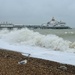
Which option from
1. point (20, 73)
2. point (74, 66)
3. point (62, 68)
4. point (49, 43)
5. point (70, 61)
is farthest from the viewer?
point (49, 43)

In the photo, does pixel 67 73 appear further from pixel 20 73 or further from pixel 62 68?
pixel 20 73

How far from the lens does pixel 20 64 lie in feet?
32.1

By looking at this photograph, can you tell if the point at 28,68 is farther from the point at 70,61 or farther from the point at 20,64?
the point at 70,61

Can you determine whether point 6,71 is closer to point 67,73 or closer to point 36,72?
point 36,72

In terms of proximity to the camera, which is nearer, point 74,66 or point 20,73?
point 20,73

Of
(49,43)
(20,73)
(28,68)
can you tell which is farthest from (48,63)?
(49,43)

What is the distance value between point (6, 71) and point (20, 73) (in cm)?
47

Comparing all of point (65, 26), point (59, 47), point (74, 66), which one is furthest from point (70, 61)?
point (65, 26)

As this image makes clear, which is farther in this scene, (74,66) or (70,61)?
(70,61)

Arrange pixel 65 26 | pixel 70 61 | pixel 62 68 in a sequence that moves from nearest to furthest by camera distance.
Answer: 1. pixel 62 68
2. pixel 70 61
3. pixel 65 26

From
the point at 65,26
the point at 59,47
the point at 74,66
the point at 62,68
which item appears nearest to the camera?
the point at 62,68

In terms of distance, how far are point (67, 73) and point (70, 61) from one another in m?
2.79

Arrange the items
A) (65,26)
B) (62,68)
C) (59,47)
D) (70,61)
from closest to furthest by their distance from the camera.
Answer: (62,68), (70,61), (59,47), (65,26)

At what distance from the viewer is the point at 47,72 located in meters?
8.54
